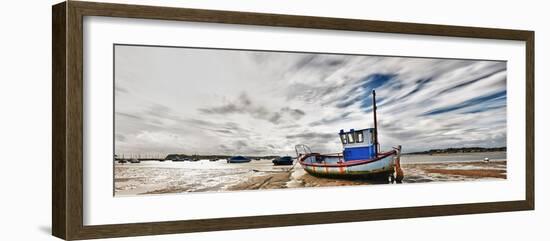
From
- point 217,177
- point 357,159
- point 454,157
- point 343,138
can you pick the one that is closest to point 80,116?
point 217,177

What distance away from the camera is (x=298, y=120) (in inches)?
209

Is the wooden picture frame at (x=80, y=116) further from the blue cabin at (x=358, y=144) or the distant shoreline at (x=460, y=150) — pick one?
the distant shoreline at (x=460, y=150)

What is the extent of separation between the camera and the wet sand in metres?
4.93

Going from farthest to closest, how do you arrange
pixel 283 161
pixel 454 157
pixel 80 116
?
pixel 454 157 < pixel 283 161 < pixel 80 116

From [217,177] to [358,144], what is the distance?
89cm

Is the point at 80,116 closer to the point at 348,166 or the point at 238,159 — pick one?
the point at 238,159

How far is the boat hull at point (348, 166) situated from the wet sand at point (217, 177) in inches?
1.4

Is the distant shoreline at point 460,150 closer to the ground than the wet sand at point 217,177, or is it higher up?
higher up

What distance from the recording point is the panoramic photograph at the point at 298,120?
495 centimetres

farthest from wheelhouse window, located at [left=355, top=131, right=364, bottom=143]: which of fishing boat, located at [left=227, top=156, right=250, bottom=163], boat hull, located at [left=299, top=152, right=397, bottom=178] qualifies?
fishing boat, located at [left=227, top=156, right=250, bottom=163]

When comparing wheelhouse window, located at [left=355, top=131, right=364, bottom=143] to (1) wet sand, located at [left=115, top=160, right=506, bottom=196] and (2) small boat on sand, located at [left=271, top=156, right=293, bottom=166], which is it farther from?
(2) small boat on sand, located at [left=271, top=156, right=293, bottom=166]

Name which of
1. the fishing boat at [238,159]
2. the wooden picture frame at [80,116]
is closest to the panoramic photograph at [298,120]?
the fishing boat at [238,159]

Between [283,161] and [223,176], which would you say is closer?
[223,176]

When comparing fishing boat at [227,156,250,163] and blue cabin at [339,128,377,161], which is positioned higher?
blue cabin at [339,128,377,161]
